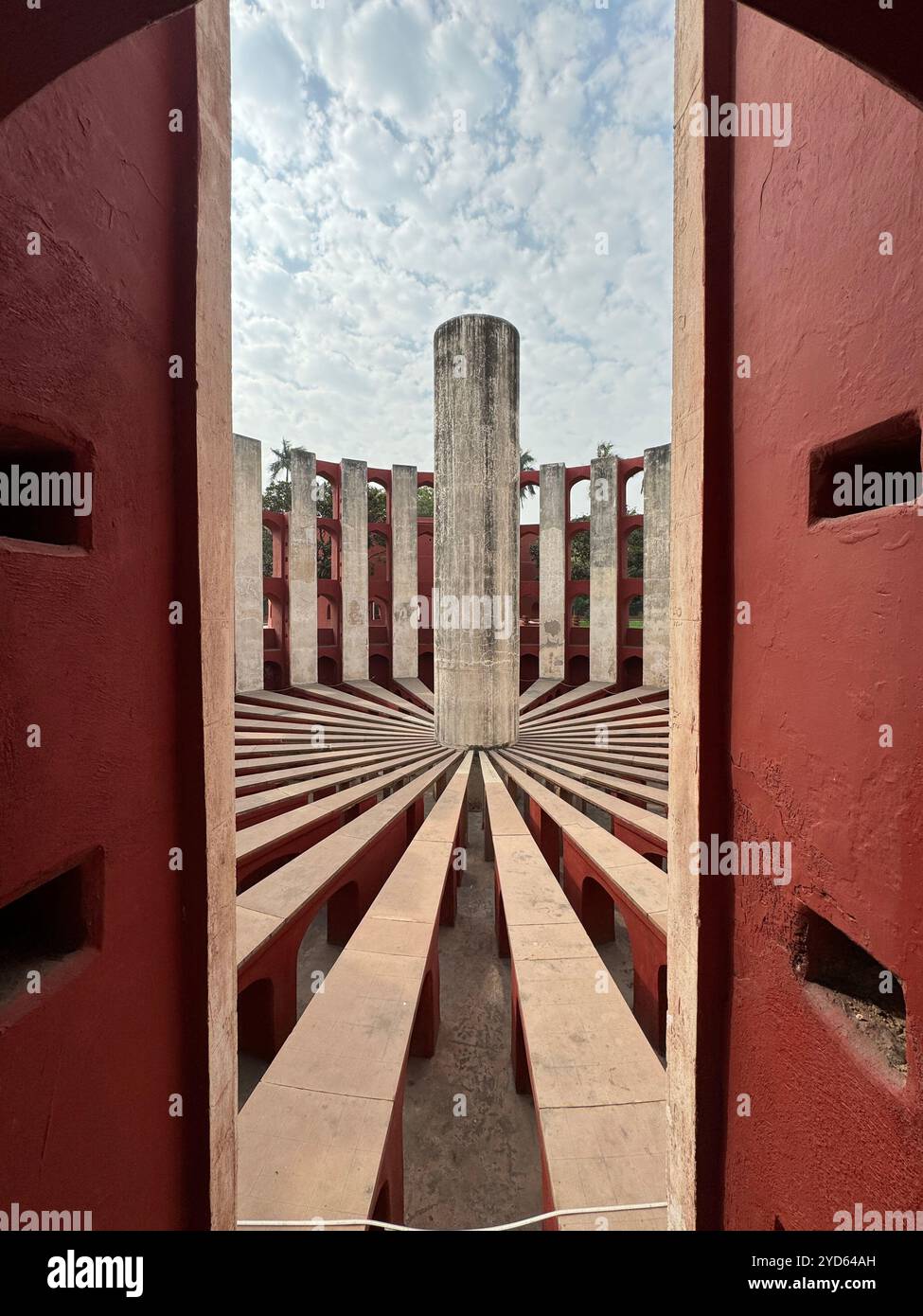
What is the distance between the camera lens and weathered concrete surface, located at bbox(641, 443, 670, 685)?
Answer: 1439 cm

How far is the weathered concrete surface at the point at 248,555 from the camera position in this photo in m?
12.8

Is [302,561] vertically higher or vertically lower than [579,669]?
higher

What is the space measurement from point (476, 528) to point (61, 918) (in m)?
8.23

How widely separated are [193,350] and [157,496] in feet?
1.93

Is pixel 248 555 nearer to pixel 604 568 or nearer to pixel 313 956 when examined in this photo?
pixel 313 956

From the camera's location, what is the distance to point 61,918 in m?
1.71

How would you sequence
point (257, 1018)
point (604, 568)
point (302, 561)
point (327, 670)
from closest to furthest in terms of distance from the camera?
point (257, 1018)
point (302, 561)
point (604, 568)
point (327, 670)

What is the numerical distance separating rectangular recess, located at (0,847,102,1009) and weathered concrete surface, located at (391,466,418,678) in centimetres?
1438

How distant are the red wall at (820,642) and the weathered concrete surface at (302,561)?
13401 mm

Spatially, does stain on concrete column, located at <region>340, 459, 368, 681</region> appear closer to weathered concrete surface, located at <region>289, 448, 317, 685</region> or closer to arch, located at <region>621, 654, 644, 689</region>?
weathered concrete surface, located at <region>289, 448, 317, 685</region>

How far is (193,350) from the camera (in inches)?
83.6

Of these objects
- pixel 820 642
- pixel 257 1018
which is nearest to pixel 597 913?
pixel 257 1018
